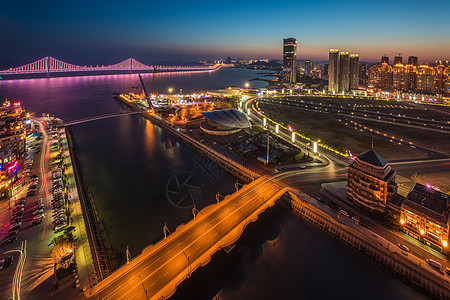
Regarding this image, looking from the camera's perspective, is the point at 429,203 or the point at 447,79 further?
the point at 447,79

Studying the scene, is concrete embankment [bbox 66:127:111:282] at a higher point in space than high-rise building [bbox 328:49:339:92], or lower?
lower

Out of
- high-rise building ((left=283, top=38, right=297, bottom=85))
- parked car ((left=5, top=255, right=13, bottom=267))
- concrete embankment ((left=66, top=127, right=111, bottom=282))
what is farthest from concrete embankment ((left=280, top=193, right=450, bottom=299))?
Answer: high-rise building ((left=283, top=38, right=297, bottom=85))

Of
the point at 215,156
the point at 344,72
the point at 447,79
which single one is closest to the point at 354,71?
the point at 344,72

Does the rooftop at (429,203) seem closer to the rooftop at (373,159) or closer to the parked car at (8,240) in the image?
the rooftop at (373,159)

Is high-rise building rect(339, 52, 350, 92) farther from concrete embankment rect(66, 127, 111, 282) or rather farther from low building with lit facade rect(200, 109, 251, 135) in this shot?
concrete embankment rect(66, 127, 111, 282)

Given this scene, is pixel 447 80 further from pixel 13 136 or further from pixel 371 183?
pixel 13 136
